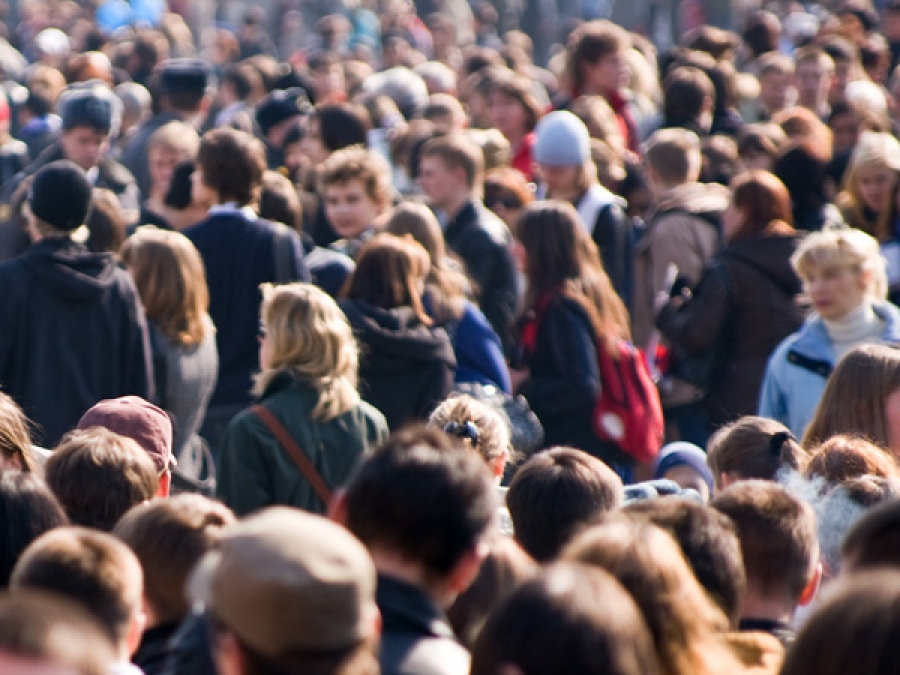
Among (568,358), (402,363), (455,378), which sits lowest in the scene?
(455,378)

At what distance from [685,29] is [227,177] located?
17083 mm

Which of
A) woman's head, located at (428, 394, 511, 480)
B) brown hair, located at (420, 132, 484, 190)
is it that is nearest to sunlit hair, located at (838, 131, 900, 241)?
brown hair, located at (420, 132, 484, 190)

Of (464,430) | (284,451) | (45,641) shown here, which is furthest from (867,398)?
(45,641)

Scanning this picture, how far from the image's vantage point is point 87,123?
27.8ft

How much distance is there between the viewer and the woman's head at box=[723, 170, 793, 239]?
758 centimetres

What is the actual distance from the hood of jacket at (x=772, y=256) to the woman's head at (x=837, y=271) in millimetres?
1012

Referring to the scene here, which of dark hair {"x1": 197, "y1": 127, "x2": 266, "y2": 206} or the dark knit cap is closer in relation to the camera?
the dark knit cap

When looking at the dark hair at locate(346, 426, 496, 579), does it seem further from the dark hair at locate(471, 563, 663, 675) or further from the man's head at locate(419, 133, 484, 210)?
the man's head at locate(419, 133, 484, 210)

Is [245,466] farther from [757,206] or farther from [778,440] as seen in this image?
[757,206]

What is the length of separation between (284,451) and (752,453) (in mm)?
1620

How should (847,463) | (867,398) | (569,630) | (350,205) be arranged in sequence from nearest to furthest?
(569,630) < (847,463) < (867,398) < (350,205)

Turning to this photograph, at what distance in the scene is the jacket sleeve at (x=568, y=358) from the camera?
22.6 feet

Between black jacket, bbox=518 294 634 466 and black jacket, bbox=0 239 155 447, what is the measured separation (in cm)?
171

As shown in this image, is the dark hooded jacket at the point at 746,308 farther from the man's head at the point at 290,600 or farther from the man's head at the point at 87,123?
the man's head at the point at 290,600
